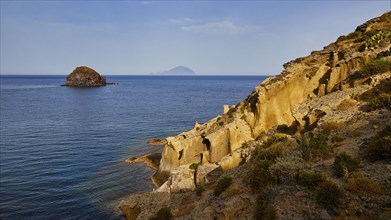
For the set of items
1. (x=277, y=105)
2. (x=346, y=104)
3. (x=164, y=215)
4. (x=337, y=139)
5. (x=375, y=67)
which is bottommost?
(x=164, y=215)

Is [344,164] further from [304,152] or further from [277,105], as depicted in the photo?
[277,105]

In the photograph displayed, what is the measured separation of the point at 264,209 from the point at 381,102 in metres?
13.6

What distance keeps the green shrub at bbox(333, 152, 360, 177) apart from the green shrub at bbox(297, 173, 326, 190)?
4.17 ft

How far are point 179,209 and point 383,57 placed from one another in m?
24.9

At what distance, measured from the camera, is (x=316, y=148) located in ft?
63.0

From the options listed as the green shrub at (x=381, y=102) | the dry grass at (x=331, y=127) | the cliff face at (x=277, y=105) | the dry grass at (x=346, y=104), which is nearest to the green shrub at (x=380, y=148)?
the dry grass at (x=331, y=127)

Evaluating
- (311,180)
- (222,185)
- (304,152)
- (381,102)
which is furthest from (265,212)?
(381,102)

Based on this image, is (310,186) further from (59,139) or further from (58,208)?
(59,139)

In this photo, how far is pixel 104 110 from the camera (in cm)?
9869

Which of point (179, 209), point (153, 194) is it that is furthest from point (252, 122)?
Result: point (179, 209)

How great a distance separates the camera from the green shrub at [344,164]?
1605 cm

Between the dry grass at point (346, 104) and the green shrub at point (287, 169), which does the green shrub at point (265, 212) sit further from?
the dry grass at point (346, 104)

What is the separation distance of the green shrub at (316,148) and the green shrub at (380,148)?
2.32 metres

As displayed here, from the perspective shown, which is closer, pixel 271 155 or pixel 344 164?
pixel 344 164
